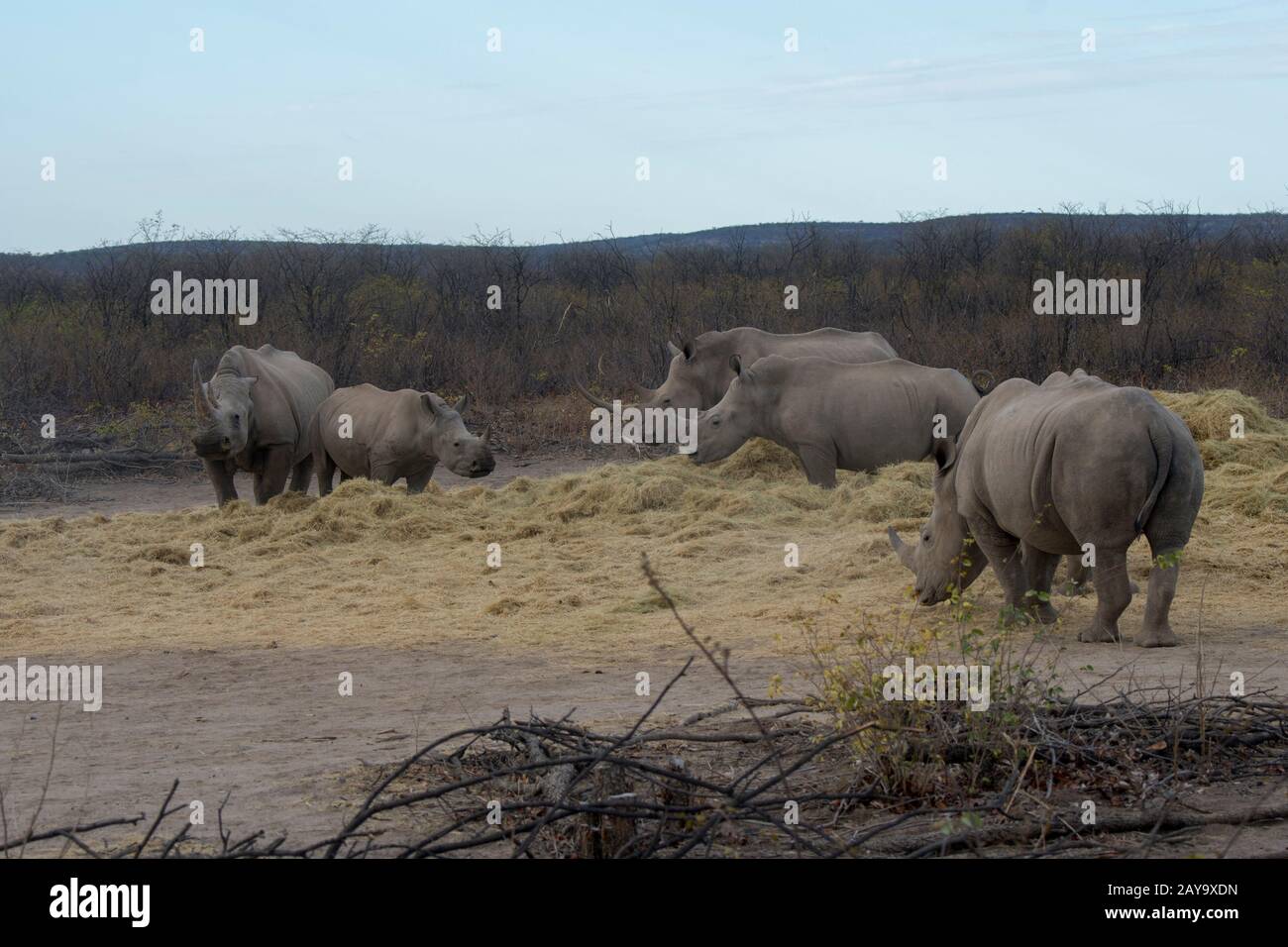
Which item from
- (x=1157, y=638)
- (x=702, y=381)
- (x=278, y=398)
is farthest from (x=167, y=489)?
(x=1157, y=638)

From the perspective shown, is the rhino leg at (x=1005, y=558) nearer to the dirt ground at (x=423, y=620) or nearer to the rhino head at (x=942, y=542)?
the rhino head at (x=942, y=542)

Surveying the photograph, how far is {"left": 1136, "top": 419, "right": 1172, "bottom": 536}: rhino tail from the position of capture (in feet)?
25.7

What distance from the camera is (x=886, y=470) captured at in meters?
14.0

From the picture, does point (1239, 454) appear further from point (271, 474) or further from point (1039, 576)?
point (271, 474)

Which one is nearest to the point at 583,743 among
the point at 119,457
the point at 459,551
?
the point at 459,551

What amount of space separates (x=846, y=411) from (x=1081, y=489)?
680 cm

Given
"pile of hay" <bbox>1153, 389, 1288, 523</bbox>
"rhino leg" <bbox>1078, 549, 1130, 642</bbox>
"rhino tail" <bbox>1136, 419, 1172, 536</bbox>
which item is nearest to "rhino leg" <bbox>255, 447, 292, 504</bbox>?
"pile of hay" <bbox>1153, 389, 1288, 523</bbox>

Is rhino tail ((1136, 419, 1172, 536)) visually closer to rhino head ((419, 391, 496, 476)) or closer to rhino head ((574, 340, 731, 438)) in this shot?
rhino head ((419, 391, 496, 476))

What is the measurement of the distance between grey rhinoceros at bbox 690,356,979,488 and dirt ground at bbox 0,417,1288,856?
0.51 metres

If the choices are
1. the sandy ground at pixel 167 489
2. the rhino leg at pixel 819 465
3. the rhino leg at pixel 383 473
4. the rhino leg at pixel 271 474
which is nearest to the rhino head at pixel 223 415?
the rhino leg at pixel 271 474

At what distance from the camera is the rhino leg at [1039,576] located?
8.86 metres
